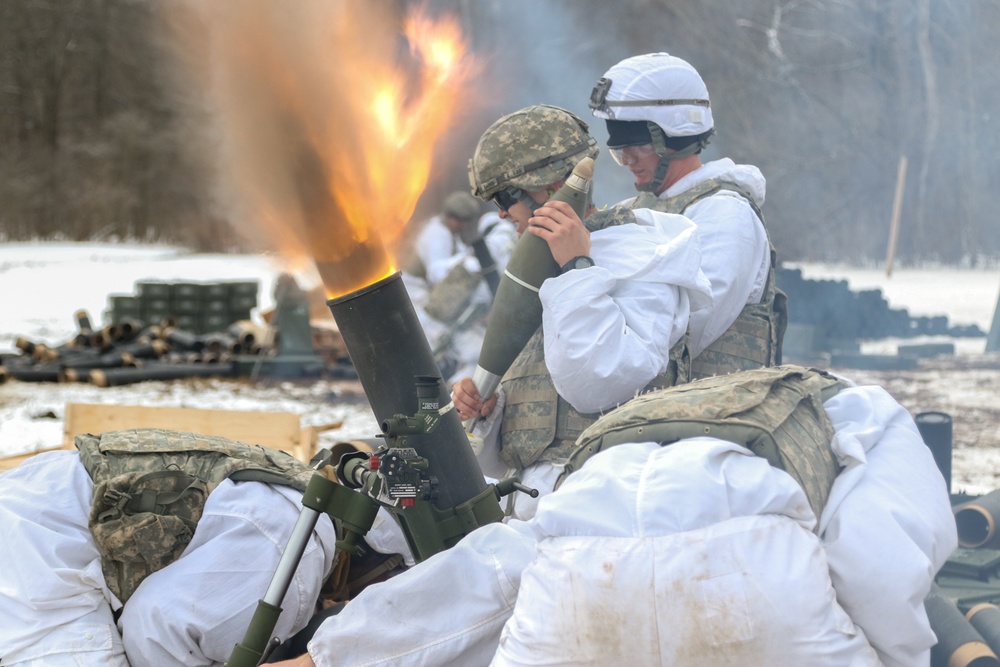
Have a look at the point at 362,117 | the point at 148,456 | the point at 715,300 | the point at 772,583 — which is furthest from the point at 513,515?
the point at 772,583

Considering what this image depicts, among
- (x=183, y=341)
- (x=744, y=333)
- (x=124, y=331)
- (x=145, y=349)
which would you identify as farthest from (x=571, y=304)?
(x=124, y=331)

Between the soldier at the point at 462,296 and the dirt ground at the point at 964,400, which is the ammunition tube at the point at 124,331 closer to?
the soldier at the point at 462,296

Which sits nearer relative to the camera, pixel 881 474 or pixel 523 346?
pixel 881 474

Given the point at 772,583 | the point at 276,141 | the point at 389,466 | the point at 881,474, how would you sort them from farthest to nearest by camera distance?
the point at 276,141 < the point at 389,466 < the point at 881,474 < the point at 772,583

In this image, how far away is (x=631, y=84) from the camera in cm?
393

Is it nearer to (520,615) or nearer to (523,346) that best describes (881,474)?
(520,615)

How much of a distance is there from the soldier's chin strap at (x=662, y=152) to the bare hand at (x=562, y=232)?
1.03m

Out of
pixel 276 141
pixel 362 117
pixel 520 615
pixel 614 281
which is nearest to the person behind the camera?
pixel 520 615

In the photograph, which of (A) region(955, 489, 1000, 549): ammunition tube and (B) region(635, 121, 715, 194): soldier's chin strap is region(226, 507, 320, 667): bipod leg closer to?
(B) region(635, 121, 715, 194): soldier's chin strap

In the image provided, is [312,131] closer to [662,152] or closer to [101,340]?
[662,152]

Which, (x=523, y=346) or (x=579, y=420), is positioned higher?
(x=523, y=346)

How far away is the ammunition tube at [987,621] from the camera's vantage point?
3.27m

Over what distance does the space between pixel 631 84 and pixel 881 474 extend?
2.05m

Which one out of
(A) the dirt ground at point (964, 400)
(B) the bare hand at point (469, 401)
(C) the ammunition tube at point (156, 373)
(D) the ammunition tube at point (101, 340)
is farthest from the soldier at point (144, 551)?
(D) the ammunition tube at point (101, 340)
